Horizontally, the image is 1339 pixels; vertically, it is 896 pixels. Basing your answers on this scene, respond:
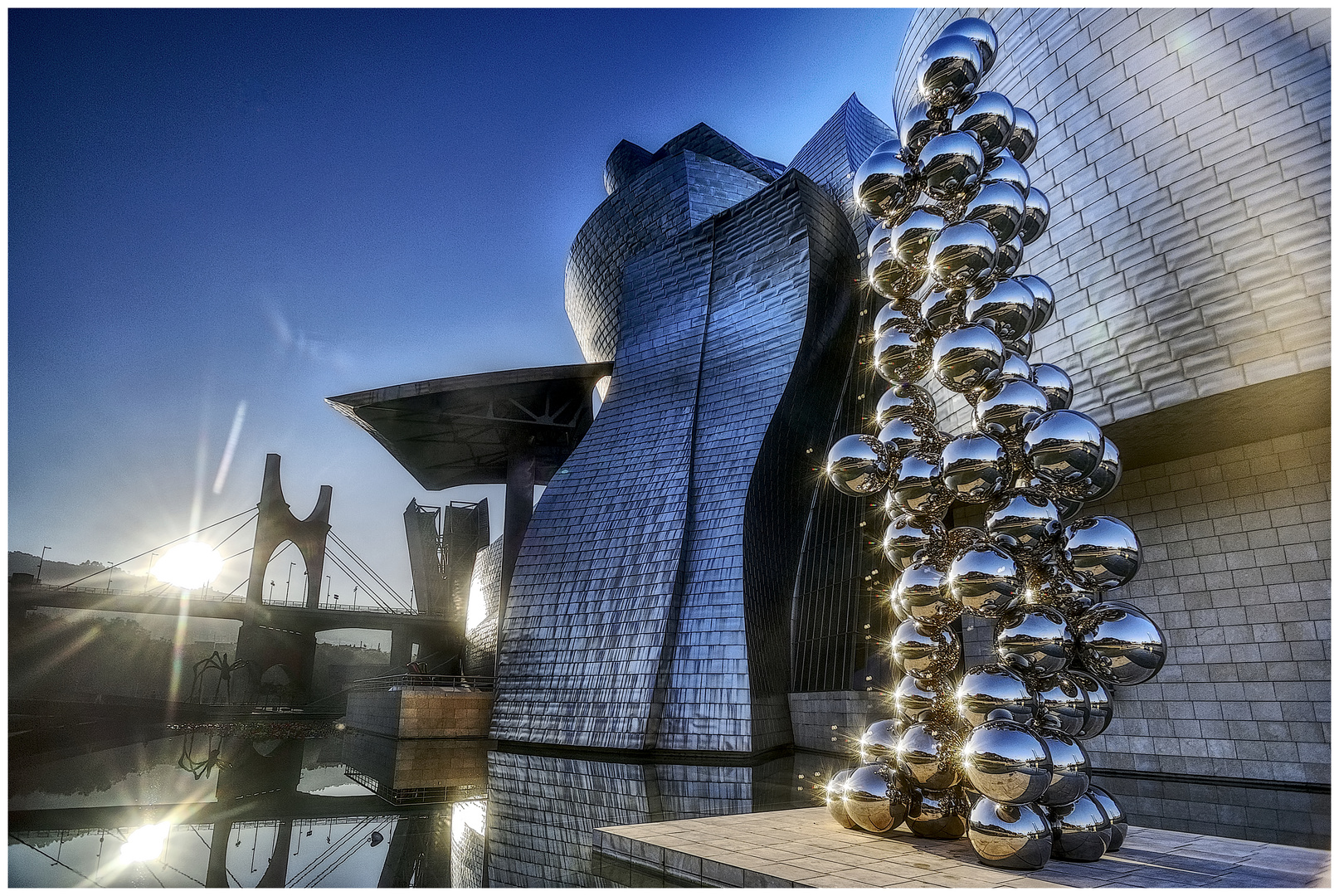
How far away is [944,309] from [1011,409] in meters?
0.90

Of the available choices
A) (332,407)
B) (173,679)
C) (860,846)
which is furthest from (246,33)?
(173,679)

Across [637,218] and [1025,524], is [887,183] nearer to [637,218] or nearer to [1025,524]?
[1025,524]

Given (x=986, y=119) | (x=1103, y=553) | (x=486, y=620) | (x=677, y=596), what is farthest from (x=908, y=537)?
(x=486, y=620)

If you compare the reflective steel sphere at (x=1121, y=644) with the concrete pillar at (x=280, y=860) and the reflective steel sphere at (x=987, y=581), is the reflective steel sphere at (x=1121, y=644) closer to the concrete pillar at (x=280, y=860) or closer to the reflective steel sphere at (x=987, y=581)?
the reflective steel sphere at (x=987, y=581)

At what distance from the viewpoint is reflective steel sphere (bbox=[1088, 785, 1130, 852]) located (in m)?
4.32

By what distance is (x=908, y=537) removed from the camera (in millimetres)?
5129

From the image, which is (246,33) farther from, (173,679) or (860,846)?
(173,679)

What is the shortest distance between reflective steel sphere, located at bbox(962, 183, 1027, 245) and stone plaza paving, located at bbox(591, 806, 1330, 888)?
3.67 m

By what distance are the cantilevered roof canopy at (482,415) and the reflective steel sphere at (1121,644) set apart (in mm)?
17217

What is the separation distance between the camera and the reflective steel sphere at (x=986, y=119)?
5117mm

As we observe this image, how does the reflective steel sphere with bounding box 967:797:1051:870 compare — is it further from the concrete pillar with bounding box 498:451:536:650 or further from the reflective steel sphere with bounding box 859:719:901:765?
the concrete pillar with bounding box 498:451:536:650

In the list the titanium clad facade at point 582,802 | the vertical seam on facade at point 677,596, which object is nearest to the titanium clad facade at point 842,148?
the vertical seam on facade at point 677,596

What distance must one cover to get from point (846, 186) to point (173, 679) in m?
40.4

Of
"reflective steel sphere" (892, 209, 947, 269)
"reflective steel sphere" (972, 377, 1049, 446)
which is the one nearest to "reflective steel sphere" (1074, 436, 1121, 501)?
"reflective steel sphere" (972, 377, 1049, 446)
